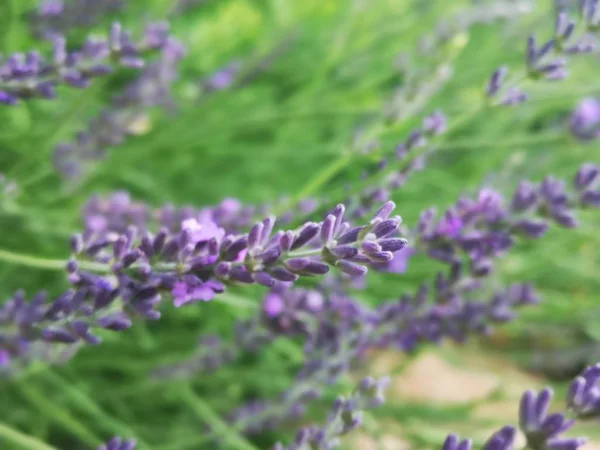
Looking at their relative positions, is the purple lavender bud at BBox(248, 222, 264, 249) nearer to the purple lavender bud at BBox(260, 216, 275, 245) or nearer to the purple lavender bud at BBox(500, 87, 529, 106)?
the purple lavender bud at BBox(260, 216, 275, 245)

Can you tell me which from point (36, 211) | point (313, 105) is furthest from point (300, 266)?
point (313, 105)

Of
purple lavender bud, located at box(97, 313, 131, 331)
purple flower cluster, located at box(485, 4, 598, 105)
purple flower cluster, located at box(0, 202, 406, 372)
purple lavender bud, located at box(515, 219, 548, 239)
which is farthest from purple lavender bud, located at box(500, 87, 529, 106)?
purple lavender bud, located at box(97, 313, 131, 331)

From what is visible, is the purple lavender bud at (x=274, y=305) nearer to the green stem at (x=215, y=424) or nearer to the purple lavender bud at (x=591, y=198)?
the green stem at (x=215, y=424)

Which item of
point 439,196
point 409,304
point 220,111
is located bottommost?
point 409,304

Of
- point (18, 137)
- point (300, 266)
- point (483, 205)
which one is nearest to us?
point (300, 266)

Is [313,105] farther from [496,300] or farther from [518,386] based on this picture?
[518,386]

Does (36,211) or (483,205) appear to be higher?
(36,211)

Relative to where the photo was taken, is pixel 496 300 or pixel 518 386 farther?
pixel 518 386
